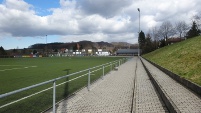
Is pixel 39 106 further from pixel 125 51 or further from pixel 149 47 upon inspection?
pixel 125 51

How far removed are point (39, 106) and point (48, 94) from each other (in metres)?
2.12

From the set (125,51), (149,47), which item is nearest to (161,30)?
(149,47)

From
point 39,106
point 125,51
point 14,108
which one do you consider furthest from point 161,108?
point 125,51

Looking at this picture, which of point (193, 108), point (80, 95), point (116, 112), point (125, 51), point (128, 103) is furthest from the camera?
point (125, 51)

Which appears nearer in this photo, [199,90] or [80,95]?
[199,90]

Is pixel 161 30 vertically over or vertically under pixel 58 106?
over

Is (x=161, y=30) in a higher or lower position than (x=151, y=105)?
higher

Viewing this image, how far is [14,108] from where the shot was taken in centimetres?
771

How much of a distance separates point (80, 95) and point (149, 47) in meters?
100.0

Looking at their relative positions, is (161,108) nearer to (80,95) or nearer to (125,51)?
(80,95)

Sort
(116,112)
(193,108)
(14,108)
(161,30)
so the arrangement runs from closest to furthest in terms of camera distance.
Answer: (193,108) → (116,112) → (14,108) → (161,30)

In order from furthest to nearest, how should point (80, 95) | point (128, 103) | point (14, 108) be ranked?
point (80, 95)
point (128, 103)
point (14, 108)

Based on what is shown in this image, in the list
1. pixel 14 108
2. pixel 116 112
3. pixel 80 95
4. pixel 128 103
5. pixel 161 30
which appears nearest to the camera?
pixel 116 112

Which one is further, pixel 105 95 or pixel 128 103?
pixel 105 95
